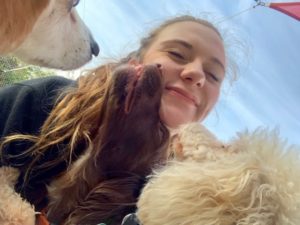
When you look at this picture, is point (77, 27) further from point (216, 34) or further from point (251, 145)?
point (251, 145)

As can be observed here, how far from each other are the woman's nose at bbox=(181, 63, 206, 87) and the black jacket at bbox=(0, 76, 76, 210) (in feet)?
1.46

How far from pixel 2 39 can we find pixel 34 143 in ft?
1.11

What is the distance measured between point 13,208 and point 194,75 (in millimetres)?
713

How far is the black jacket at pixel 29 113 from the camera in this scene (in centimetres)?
139

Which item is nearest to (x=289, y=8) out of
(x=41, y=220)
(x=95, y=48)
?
(x=95, y=48)

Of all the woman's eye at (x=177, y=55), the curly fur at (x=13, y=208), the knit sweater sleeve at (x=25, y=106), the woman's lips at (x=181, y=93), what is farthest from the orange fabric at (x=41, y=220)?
the woman's eye at (x=177, y=55)

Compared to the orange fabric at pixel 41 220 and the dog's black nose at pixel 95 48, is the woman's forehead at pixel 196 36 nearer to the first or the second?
the dog's black nose at pixel 95 48

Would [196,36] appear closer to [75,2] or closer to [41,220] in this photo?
[75,2]

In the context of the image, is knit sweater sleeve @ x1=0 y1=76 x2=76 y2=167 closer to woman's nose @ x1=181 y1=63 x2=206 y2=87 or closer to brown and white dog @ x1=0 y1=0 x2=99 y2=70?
brown and white dog @ x1=0 y1=0 x2=99 y2=70

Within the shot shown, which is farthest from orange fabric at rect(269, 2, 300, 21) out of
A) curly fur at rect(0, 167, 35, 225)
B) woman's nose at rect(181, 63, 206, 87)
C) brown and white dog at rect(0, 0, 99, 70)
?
curly fur at rect(0, 167, 35, 225)

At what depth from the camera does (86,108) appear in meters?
1.54

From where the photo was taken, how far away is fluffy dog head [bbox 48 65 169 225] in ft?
4.26

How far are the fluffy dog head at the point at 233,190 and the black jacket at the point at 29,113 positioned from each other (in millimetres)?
538

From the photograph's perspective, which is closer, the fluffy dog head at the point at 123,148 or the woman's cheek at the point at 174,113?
the fluffy dog head at the point at 123,148
